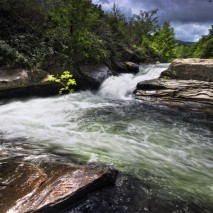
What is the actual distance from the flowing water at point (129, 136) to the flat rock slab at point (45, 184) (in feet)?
2.81

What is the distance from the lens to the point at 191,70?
1419cm

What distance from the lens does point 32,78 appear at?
10641 millimetres

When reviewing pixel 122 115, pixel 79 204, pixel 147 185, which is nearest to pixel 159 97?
pixel 122 115

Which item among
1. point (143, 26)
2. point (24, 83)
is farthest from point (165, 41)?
point (24, 83)

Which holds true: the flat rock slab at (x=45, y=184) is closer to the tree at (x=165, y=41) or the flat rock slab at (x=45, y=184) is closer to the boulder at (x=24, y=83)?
the boulder at (x=24, y=83)

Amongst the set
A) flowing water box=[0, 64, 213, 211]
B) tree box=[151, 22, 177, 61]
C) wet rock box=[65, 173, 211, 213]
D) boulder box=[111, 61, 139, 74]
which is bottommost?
flowing water box=[0, 64, 213, 211]

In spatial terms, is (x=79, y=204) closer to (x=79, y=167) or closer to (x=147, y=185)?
(x=79, y=167)

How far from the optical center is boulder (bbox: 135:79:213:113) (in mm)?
11156

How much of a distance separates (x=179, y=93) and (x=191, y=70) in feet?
10.1

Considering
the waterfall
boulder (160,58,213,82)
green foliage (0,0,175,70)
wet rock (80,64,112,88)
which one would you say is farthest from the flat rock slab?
boulder (160,58,213,82)

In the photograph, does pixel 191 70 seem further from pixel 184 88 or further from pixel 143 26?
pixel 143 26

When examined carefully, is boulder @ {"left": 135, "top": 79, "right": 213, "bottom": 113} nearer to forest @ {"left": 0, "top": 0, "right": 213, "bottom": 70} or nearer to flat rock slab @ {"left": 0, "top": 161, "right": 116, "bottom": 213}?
forest @ {"left": 0, "top": 0, "right": 213, "bottom": 70}

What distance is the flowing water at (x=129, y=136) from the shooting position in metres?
4.68

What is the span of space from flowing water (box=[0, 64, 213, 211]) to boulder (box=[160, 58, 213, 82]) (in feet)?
14.8
